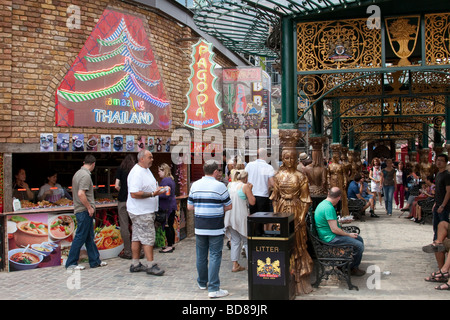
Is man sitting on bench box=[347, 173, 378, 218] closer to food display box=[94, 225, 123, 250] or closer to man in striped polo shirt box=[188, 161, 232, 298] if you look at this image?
food display box=[94, 225, 123, 250]

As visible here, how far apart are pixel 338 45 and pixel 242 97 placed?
21.9 feet

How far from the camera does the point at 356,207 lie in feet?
45.2

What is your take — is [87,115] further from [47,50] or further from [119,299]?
[119,299]

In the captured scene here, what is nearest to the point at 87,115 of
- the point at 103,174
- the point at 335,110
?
the point at 103,174

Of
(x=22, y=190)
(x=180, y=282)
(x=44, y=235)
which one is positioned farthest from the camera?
(x=22, y=190)

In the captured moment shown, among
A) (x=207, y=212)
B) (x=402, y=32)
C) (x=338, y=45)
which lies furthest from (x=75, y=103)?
(x=402, y=32)

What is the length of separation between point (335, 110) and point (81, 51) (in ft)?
29.8

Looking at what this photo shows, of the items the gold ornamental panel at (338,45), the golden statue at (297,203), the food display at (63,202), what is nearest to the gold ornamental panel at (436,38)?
the gold ornamental panel at (338,45)

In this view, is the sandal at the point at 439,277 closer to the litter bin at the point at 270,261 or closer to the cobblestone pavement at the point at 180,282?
the cobblestone pavement at the point at 180,282

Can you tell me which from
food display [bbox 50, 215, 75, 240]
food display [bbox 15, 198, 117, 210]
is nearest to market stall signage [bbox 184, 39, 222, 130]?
food display [bbox 15, 198, 117, 210]

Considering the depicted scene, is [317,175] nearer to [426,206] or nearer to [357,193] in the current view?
[426,206]

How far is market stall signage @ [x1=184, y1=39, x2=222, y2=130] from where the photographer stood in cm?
1101

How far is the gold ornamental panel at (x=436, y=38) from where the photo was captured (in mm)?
7395

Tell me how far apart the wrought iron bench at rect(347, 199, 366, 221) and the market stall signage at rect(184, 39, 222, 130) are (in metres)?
5.38
